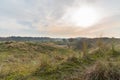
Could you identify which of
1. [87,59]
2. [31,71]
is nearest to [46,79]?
[31,71]

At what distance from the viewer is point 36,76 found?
22.5 feet

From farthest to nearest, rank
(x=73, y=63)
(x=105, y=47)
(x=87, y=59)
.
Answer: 1. (x=105, y=47)
2. (x=87, y=59)
3. (x=73, y=63)

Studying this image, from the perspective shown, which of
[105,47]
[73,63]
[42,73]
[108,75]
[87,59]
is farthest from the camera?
[105,47]

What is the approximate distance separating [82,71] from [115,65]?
83cm

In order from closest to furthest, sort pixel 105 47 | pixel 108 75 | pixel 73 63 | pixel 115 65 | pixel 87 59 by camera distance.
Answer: pixel 108 75 < pixel 115 65 < pixel 73 63 < pixel 87 59 < pixel 105 47

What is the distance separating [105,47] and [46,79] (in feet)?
10.9

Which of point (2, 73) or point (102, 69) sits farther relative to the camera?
point (2, 73)

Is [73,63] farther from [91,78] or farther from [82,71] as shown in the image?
[91,78]

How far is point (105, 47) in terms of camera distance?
9.29 meters

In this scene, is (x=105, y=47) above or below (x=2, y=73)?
above

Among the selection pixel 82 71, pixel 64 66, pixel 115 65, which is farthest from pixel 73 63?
pixel 115 65

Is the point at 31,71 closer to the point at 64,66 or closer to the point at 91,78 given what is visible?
the point at 64,66

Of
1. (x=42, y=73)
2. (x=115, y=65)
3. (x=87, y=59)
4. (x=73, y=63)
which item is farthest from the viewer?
(x=87, y=59)

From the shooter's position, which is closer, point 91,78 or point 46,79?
point 91,78
